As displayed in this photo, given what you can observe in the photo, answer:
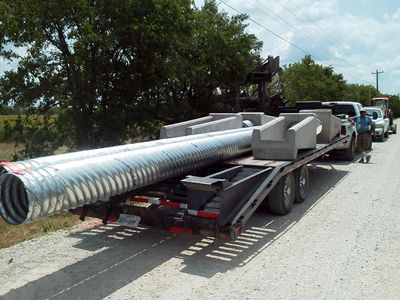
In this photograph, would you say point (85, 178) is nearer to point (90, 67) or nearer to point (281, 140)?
point (281, 140)

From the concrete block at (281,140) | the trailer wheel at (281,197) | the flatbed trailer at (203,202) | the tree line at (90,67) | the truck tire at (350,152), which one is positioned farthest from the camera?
the truck tire at (350,152)

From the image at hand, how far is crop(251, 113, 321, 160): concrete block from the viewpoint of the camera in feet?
27.5

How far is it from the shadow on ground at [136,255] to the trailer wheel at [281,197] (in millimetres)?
141

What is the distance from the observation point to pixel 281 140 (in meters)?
8.74

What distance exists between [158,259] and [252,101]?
20.4 meters

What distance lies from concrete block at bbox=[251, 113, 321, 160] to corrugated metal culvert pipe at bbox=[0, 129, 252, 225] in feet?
5.33

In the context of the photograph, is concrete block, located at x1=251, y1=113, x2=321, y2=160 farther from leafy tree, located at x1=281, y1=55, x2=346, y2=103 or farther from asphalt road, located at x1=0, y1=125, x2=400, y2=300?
leafy tree, located at x1=281, y1=55, x2=346, y2=103

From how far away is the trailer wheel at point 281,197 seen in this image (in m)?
7.95

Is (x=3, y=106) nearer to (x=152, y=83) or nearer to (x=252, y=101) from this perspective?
(x=152, y=83)

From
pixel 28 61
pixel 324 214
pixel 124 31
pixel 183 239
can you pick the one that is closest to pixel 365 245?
pixel 324 214

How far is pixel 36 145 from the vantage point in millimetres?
14641

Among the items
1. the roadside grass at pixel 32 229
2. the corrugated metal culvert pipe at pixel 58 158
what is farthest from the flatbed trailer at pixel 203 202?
the roadside grass at pixel 32 229

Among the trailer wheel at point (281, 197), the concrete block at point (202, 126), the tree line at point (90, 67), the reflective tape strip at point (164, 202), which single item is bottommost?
the trailer wheel at point (281, 197)

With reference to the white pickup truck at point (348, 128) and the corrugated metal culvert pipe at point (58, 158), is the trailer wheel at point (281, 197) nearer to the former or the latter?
the corrugated metal culvert pipe at point (58, 158)
